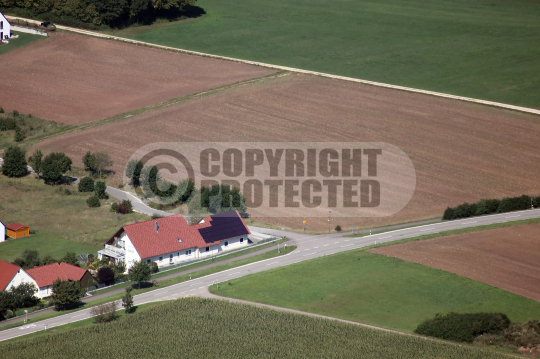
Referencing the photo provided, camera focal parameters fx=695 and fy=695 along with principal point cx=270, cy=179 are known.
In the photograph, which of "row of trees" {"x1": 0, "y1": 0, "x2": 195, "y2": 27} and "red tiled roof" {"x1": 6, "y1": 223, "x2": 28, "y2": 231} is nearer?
"red tiled roof" {"x1": 6, "y1": 223, "x2": 28, "y2": 231}

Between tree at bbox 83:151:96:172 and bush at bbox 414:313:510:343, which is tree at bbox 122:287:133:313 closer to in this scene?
bush at bbox 414:313:510:343

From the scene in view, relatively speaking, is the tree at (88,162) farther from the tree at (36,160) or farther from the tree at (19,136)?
the tree at (19,136)

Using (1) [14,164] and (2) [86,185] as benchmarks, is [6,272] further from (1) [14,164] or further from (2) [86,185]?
(1) [14,164]

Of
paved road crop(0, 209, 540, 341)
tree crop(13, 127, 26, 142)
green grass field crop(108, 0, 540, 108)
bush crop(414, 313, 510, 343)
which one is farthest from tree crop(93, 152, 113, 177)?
bush crop(414, 313, 510, 343)

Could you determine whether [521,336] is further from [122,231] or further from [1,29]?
[1,29]

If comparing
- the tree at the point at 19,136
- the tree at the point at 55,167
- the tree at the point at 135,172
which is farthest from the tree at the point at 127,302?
the tree at the point at 19,136
